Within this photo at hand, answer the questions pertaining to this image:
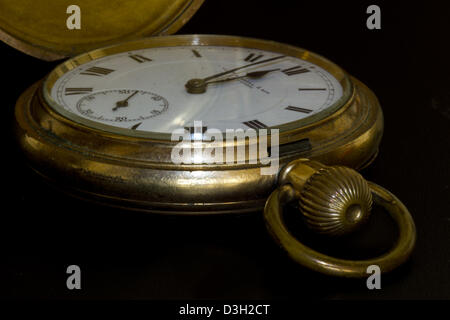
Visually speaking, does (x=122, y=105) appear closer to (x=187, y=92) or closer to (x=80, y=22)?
(x=187, y=92)

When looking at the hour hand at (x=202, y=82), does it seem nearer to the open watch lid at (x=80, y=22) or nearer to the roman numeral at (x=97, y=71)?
the roman numeral at (x=97, y=71)

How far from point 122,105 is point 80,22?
41 centimetres

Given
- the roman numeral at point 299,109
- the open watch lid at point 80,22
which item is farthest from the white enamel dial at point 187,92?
the open watch lid at point 80,22

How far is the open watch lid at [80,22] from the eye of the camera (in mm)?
Answer: 1556

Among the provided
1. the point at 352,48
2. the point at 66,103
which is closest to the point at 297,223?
the point at 66,103

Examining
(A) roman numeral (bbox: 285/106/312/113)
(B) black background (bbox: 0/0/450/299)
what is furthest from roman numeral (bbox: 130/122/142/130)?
(A) roman numeral (bbox: 285/106/312/113)

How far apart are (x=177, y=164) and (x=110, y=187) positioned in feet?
0.34

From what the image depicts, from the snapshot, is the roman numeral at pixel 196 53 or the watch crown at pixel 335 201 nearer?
the watch crown at pixel 335 201

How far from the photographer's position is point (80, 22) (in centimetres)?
162

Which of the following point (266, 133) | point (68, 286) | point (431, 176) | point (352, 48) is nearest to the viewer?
point (68, 286)

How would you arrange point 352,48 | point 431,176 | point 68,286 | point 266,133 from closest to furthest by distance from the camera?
point 68,286 < point 266,133 < point 431,176 < point 352,48

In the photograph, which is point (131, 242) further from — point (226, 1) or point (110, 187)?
point (226, 1)

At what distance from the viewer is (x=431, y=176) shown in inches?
49.6

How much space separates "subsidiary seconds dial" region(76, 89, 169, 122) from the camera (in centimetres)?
123
